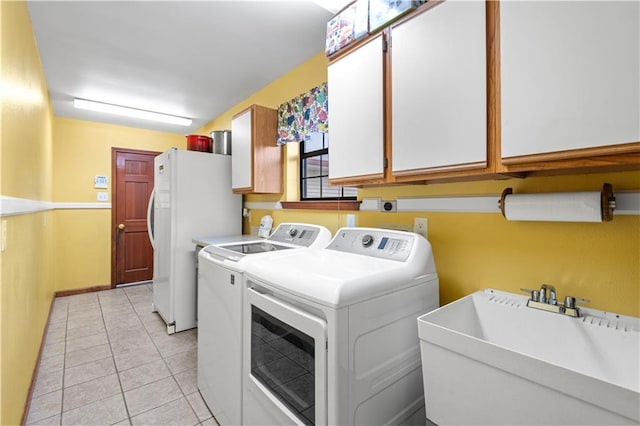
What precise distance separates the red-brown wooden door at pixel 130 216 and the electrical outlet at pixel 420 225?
4.53 meters

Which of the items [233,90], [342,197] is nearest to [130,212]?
[233,90]

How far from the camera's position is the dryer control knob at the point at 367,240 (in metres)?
1.62

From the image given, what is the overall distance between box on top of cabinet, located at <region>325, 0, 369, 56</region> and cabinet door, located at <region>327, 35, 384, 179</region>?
74mm

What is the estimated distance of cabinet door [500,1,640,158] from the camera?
792 mm

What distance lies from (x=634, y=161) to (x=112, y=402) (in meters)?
2.91

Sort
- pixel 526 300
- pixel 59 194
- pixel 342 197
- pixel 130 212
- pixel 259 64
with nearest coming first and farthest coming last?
pixel 526 300
pixel 342 197
pixel 259 64
pixel 59 194
pixel 130 212

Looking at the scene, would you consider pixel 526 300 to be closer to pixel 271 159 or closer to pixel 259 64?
pixel 271 159

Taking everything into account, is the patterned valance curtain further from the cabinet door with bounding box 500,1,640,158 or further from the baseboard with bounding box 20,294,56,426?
the baseboard with bounding box 20,294,56,426

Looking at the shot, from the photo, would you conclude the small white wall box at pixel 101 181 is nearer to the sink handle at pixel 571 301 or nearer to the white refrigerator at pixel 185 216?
the white refrigerator at pixel 185 216

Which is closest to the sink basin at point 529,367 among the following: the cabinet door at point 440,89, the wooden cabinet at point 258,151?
the cabinet door at point 440,89

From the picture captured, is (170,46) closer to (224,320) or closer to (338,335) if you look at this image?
(224,320)

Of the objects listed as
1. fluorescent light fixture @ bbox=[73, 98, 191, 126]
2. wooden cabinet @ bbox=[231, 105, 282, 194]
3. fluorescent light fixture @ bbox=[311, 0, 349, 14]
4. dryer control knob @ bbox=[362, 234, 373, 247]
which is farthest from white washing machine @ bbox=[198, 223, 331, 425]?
fluorescent light fixture @ bbox=[73, 98, 191, 126]

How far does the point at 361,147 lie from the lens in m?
1.57

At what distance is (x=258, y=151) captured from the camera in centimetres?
274
